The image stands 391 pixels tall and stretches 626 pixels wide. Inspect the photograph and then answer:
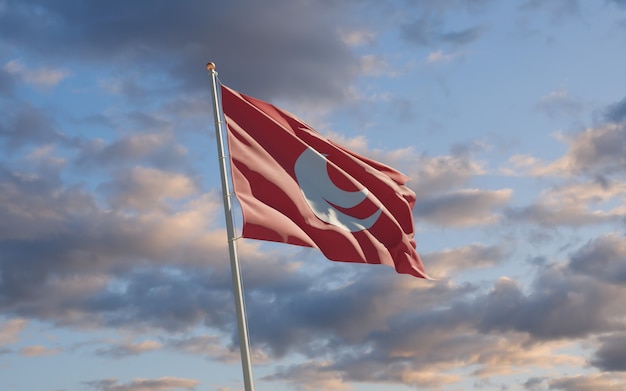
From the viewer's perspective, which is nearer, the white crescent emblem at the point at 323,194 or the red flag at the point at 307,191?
the red flag at the point at 307,191

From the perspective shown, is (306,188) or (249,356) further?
(306,188)

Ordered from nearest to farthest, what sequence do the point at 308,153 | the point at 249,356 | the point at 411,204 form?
the point at 249,356, the point at 308,153, the point at 411,204

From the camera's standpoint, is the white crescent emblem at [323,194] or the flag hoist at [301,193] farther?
the white crescent emblem at [323,194]

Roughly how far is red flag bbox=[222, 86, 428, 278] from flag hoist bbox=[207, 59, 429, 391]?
0.04 m

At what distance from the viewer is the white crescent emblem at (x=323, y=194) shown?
34312 millimetres

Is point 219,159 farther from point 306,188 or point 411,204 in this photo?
point 411,204

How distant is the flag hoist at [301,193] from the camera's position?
31.7 m

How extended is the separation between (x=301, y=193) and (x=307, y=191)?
50 cm

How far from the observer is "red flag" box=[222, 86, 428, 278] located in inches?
1270

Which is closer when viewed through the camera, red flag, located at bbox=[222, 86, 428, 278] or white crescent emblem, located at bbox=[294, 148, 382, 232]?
red flag, located at bbox=[222, 86, 428, 278]

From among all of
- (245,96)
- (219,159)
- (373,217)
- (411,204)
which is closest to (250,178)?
(219,159)

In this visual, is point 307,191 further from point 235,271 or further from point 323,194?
point 235,271

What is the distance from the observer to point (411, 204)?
129 ft

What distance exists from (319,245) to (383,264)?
3.07 metres
